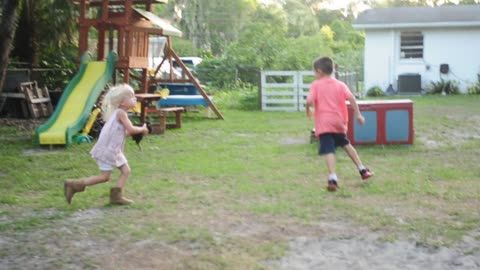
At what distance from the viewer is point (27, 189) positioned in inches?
300

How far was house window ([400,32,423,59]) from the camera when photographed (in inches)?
1048

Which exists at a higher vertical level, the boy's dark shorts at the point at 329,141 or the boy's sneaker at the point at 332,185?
the boy's dark shorts at the point at 329,141

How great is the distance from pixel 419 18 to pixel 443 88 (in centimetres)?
314

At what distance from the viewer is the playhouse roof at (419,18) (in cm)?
2598

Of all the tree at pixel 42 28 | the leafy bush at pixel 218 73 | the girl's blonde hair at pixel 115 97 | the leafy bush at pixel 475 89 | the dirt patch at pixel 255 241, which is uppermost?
the tree at pixel 42 28

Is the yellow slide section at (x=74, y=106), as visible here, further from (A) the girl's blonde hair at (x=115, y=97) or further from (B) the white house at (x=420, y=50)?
(B) the white house at (x=420, y=50)

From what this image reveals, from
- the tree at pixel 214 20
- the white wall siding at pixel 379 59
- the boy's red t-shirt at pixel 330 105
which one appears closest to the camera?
the boy's red t-shirt at pixel 330 105

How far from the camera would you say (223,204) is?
21.7 feet

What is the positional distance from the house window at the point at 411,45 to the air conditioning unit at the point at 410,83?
1.13 m

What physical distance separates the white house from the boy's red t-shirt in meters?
19.1

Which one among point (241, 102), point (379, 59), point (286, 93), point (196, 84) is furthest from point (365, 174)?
point (379, 59)

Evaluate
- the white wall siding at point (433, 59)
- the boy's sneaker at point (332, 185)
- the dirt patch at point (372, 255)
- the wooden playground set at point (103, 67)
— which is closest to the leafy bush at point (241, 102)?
the wooden playground set at point (103, 67)

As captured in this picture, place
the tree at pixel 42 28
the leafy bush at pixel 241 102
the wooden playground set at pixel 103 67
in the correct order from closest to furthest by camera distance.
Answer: the wooden playground set at pixel 103 67
the tree at pixel 42 28
the leafy bush at pixel 241 102

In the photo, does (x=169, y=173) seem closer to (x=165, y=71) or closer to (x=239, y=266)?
(x=239, y=266)
